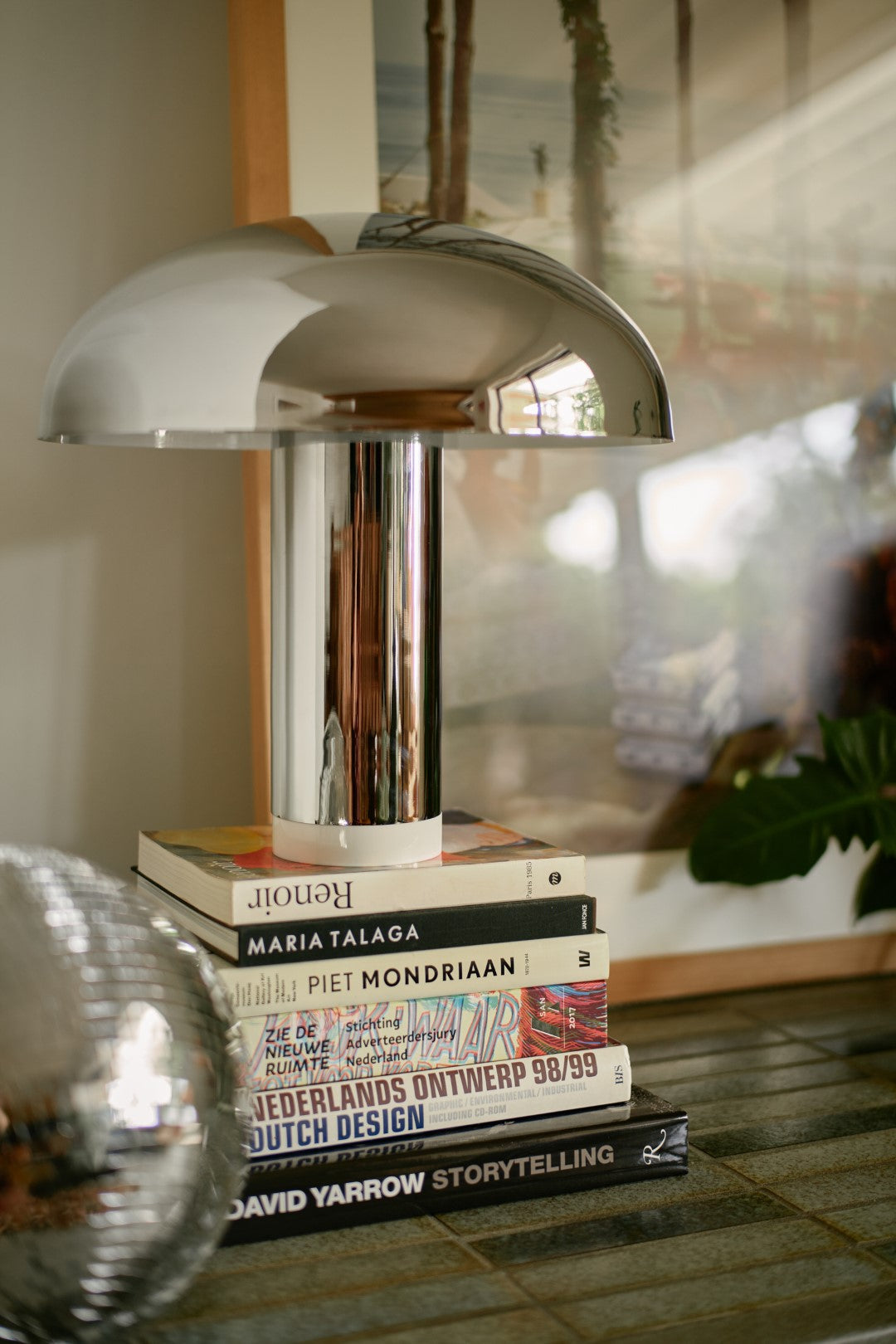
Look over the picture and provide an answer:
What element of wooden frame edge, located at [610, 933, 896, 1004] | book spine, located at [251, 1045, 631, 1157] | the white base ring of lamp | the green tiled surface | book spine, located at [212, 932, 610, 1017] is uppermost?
the white base ring of lamp

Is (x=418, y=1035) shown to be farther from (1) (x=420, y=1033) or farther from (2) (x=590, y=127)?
(2) (x=590, y=127)

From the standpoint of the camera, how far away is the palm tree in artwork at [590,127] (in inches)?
37.8

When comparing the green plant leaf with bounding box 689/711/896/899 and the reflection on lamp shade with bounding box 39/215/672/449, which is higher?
the reflection on lamp shade with bounding box 39/215/672/449

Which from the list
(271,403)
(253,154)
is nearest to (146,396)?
(271,403)

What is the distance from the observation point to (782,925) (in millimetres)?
1081

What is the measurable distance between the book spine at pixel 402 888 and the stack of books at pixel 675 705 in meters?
0.31

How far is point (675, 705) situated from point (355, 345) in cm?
53

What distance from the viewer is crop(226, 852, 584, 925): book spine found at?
65 cm

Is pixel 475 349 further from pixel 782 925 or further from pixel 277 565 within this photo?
pixel 782 925

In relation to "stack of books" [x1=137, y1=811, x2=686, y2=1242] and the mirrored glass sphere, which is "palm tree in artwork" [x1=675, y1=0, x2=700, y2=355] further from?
the mirrored glass sphere

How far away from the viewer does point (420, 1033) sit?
2.21ft

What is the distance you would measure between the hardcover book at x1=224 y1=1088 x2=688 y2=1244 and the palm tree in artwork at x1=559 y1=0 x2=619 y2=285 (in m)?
0.62

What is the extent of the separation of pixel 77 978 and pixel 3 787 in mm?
491

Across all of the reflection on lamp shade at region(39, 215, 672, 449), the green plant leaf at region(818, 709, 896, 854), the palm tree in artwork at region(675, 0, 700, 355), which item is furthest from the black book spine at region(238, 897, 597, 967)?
the palm tree in artwork at region(675, 0, 700, 355)
